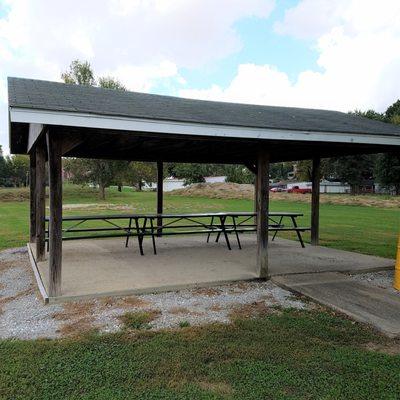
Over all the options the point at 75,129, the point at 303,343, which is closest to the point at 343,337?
the point at 303,343

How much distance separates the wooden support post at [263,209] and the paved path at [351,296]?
0.85 ft

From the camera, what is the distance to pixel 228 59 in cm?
1908

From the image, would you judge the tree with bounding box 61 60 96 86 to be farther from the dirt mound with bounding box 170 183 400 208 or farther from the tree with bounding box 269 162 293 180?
the tree with bounding box 269 162 293 180

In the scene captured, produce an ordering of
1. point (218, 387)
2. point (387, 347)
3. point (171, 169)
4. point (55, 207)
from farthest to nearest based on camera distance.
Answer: point (171, 169)
point (55, 207)
point (387, 347)
point (218, 387)

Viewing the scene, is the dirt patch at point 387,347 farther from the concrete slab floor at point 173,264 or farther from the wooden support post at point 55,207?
the wooden support post at point 55,207

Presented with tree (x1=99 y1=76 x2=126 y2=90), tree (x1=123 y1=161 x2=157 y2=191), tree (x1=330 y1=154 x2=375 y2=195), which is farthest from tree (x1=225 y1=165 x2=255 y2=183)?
tree (x1=99 y1=76 x2=126 y2=90)

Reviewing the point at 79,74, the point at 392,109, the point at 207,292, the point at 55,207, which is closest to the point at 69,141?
the point at 55,207

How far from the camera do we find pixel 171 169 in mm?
56938

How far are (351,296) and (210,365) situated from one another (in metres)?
2.45

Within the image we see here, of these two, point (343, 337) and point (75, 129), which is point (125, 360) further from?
point (75, 129)

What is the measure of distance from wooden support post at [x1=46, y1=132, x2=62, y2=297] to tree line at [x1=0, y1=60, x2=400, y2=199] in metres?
8.51

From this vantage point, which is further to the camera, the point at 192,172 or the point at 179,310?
the point at 192,172

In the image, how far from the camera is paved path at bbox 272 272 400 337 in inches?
154

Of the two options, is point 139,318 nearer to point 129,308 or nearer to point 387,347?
point 129,308
